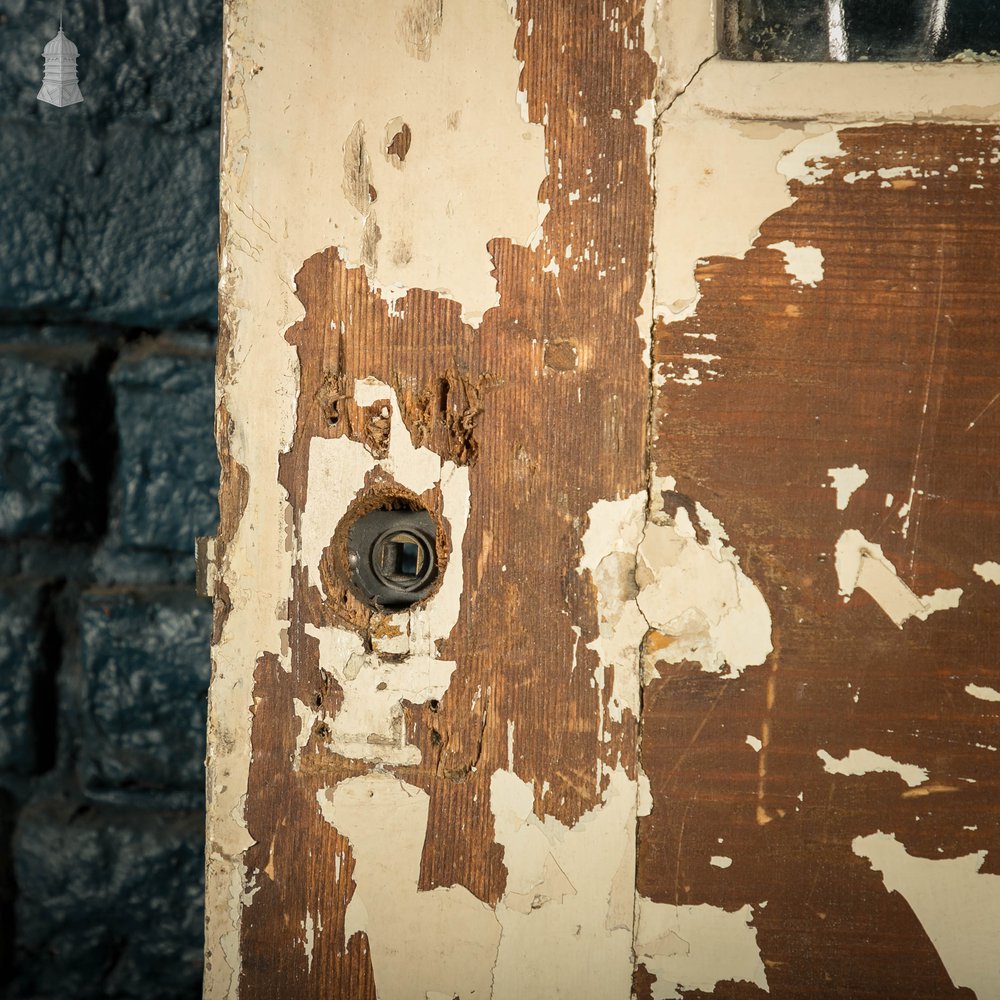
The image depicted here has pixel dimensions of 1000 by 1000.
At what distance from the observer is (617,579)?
64cm

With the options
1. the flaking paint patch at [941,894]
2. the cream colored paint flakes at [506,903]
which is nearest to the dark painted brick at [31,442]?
the cream colored paint flakes at [506,903]

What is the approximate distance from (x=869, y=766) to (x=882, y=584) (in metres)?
0.13

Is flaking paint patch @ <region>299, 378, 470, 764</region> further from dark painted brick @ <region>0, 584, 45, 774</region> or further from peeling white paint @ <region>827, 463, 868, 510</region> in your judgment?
dark painted brick @ <region>0, 584, 45, 774</region>

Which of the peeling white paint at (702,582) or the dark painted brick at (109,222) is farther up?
the dark painted brick at (109,222)

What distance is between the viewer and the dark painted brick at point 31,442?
3.22 ft

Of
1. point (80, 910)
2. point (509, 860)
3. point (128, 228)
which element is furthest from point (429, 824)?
point (128, 228)

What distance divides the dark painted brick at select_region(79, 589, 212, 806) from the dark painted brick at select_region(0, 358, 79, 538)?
0.39ft

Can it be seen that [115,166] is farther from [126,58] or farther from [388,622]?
[388,622]

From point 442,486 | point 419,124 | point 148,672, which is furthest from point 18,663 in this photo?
point 419,124

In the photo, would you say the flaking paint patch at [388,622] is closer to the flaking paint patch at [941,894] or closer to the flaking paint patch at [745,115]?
the flaking paint patch at [745,115]

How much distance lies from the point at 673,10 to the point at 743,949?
69 centimetres

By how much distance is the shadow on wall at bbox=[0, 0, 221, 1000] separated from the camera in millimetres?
979

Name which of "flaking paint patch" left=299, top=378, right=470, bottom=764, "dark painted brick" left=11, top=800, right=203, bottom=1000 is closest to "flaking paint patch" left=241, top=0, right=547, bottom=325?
"flaking paint patch" left=299, top=378, right=470, bottom=764

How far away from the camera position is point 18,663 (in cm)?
100
